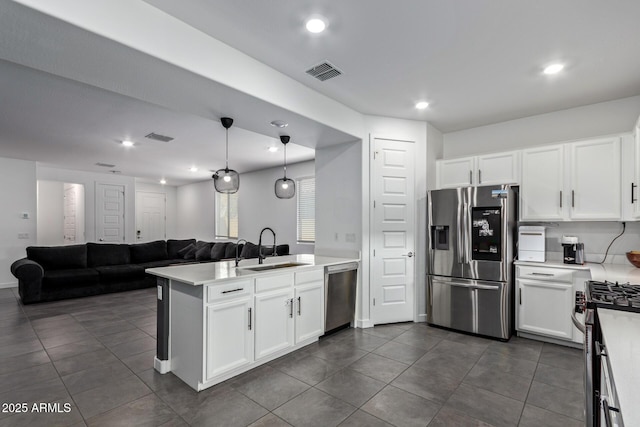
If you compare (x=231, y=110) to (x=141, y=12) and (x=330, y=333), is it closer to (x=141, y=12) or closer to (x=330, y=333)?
(x=141, y=12)

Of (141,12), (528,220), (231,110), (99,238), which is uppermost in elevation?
(141,12)

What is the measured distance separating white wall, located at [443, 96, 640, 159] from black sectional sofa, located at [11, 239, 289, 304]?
12.8ft

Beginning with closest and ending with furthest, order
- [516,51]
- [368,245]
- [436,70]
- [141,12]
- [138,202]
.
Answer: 1. [141,12]
2. [516,51]
3. [436,70]
4. [368,245]
5. [138,202]

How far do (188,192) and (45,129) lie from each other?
5447 mm

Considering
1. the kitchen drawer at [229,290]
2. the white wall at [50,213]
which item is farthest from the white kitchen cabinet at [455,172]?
the white wall at [50,213]

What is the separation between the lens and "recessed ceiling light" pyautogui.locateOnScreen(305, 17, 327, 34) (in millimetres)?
2199

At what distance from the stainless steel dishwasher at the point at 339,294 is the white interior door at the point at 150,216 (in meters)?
7.95

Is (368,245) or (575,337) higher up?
(368,245)

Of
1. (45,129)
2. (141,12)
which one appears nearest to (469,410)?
(141,12)

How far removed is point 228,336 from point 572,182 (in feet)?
13.1

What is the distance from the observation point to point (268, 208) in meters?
7.36

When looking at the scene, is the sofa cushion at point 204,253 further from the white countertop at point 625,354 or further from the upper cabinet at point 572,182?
the white countertop at point 625,354

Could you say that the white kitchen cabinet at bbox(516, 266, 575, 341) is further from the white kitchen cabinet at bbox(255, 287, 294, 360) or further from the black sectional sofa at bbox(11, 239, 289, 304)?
the black sectional sofa at bbox(11, 239, 289, 304)

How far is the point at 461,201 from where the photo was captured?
12.7ft
